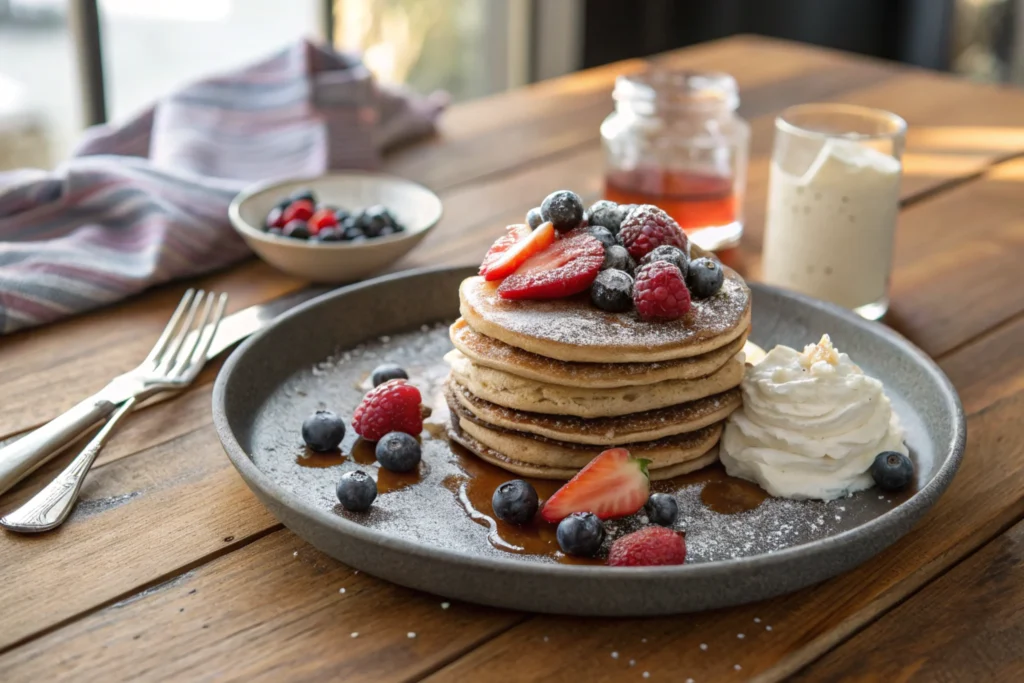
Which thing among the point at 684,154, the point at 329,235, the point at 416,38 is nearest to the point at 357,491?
the point at 329,235

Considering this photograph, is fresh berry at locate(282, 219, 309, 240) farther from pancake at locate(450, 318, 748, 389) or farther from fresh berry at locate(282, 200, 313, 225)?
pancake at locate(450, 318, 748, 389)

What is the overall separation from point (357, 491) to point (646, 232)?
1.60 ft

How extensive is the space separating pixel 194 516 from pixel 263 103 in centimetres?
141

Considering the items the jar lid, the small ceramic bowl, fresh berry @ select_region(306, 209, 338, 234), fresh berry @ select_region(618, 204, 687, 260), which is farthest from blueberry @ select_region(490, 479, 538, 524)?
the jar lid

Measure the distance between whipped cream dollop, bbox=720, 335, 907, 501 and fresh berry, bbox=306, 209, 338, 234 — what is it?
2.75 feet

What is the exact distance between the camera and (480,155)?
2492 millimetres

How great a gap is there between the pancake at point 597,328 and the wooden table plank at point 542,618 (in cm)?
32

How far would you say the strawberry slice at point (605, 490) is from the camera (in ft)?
3.98

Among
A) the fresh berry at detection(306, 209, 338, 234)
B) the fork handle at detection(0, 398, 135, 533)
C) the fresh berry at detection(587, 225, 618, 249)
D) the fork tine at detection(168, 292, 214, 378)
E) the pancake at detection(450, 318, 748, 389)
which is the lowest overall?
the fork handle at detection(0, 398, 135, 533)

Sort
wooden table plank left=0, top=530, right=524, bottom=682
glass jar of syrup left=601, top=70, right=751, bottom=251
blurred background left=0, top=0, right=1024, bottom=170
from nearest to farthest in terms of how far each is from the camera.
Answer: wooden table plank left=0, top=530, right=524, bottom=682 → glass jar of syrup left=601, top=70, right=751, bottom=251 → blurred background left=0, top=0, right=1024, bottom=170

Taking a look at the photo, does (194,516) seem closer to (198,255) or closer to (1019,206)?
(198,255)

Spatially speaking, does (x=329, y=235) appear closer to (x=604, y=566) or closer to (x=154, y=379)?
(x=154, y=379)

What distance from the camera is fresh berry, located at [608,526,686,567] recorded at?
1110 mm

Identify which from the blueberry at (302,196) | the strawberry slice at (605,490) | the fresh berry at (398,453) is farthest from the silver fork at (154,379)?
the strawberry slice at (605,490)
